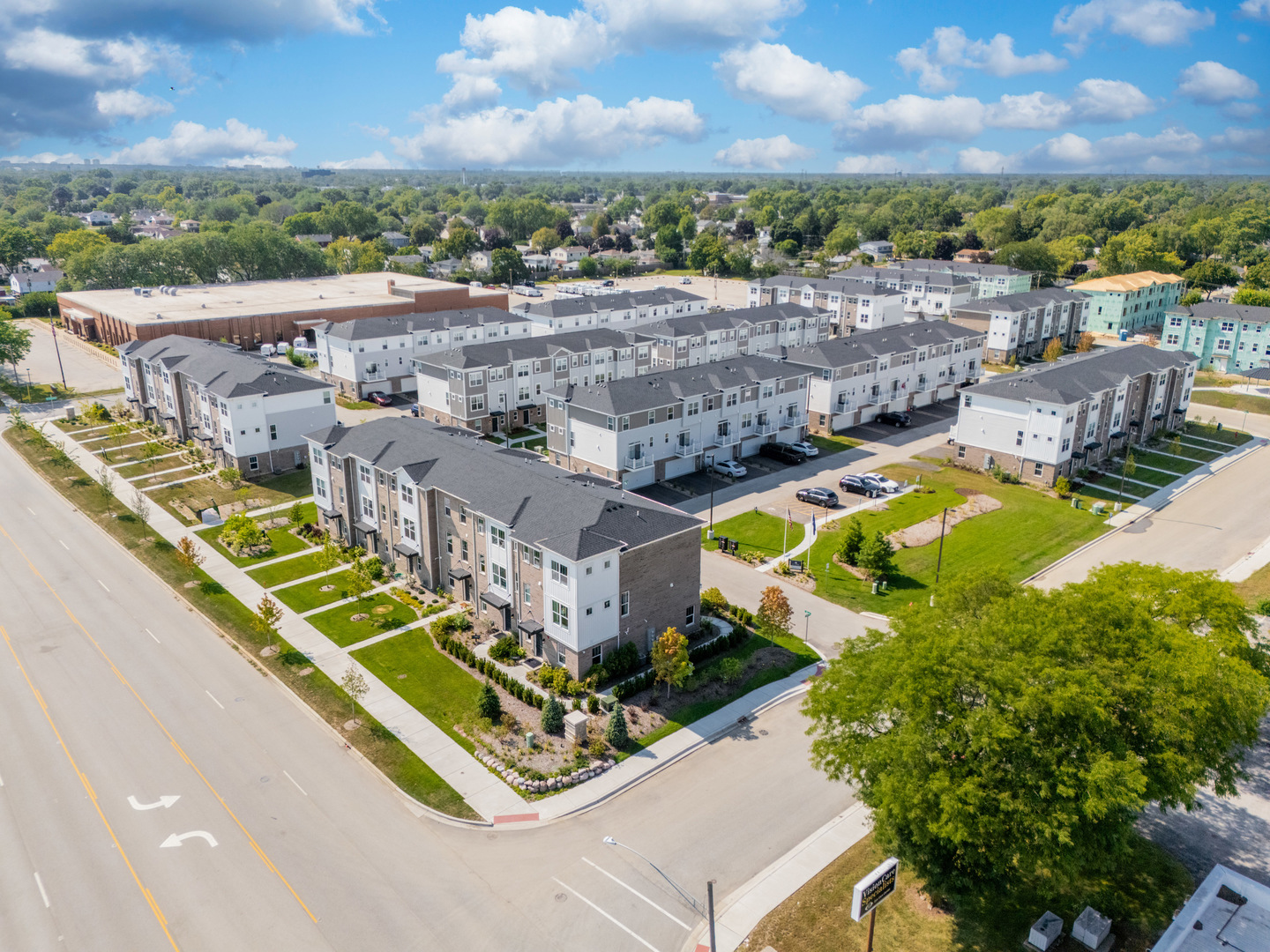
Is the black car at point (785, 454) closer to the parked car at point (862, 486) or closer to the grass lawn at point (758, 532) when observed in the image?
the parked car at point (862, 486)

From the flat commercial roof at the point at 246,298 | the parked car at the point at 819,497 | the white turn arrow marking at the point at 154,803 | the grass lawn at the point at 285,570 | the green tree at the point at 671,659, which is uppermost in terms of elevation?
the flat commercial roof at the point at 246,298

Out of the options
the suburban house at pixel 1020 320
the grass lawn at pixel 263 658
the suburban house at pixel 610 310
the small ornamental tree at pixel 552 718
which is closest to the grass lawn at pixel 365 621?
the grass lawn at pixel 263 658

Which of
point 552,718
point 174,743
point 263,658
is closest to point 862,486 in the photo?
point 552,718

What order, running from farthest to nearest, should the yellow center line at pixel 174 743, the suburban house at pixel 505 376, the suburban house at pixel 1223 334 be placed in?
the suburban house at pixel 1223 334 → the suburban house at pixel 505 376 → the yellow center line at pixel 174 743

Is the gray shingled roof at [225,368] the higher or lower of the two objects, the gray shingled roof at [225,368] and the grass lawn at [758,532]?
the higher

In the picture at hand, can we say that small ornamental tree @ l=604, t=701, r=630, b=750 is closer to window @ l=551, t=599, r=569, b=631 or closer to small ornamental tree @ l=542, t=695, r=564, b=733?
small ornamental tree @ l=542, t=695, r=564, b=733

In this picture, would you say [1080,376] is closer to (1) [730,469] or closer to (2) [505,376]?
(1) [730,469]

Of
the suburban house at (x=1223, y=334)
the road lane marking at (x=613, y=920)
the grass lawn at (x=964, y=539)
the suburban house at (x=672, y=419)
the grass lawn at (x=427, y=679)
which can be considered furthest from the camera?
the suburban house at (x=1223, y=334)
